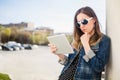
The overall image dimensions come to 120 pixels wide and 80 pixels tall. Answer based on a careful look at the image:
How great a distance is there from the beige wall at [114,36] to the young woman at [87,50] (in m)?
0.05

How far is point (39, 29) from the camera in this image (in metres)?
2.20

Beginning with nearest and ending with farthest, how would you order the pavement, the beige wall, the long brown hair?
the beige wall < the long brown hair < the pavement

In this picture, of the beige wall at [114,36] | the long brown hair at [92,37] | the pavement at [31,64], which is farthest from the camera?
the pavement at [31,64]

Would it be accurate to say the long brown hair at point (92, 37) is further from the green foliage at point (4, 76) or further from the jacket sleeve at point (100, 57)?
the green foliage at point (4, 76)

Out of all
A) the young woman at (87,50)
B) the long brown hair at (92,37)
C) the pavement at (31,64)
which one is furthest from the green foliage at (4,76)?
the long brown hair at (92,37)

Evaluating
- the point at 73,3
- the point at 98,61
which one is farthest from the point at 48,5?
the point at 98,61

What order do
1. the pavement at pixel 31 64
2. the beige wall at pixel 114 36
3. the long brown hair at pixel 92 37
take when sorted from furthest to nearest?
the pavement at pixel 31 64
the long brown hair at pixel 92 37
the beige wall at pixel 114 36

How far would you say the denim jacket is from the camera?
1760 mm

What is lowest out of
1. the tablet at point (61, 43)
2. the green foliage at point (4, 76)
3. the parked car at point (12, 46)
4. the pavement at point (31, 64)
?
the green foliage at point (4, 76)

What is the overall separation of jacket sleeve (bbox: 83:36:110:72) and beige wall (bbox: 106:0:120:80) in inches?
1.8

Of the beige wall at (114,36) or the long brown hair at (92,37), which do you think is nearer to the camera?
the beige wall at (114,36)

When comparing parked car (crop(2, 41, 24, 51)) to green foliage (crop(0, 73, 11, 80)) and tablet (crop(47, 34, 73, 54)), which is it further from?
tablet (crop(47, 34, 73, 54))

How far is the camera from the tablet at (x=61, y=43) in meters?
1.83

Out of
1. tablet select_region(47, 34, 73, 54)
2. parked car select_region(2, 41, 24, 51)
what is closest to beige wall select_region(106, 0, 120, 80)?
tablet select_region(47, 34, 73, 54)
